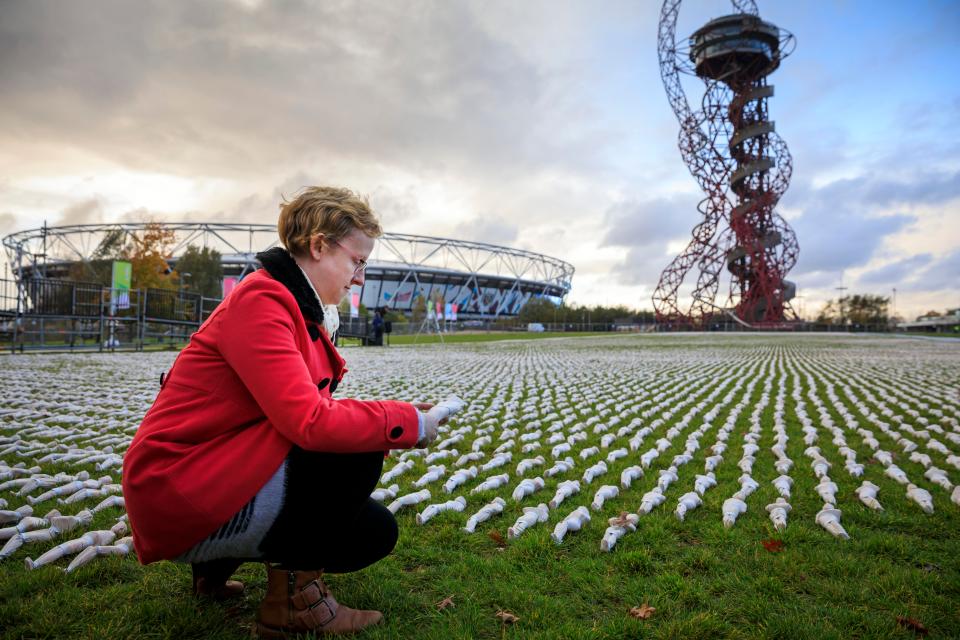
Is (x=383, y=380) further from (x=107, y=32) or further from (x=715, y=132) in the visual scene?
(x=715, y=132)

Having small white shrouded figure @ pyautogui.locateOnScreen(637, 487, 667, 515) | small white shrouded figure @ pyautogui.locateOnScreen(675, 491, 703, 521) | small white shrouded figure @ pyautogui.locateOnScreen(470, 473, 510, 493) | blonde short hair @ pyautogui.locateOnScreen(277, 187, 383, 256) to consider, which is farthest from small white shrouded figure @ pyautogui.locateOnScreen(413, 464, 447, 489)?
blonde short hair @ pyautogui.locateOnScreen(277, 187, 383, 256)

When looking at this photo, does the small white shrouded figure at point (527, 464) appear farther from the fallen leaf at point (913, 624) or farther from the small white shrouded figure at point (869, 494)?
the fallen leaf at point (913, 624)

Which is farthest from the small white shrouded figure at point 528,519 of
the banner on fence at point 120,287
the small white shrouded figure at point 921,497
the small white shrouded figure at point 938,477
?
the banner on fence at point 120,287

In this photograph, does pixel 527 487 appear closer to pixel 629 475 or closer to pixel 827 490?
pixel 629 475

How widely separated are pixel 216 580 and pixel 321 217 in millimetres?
1505

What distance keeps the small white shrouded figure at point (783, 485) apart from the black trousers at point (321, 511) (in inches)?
109

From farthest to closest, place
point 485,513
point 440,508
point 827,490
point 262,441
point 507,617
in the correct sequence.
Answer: point 827,490
point 440,508
point 485,513
point 507,617
point 262,441

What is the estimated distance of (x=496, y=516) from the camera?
3.21 metres

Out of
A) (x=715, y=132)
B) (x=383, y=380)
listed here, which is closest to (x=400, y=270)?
(x=715, y=132)

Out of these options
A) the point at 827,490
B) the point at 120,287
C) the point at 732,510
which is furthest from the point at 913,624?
the point at 120,287

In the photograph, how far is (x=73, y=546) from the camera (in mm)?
2592

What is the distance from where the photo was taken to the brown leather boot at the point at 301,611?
2.00m

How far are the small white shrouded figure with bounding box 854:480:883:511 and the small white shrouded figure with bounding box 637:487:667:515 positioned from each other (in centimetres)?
118

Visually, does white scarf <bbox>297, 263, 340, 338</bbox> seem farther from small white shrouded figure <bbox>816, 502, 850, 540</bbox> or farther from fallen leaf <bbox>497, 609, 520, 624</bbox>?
small white shrouded figure <bbox>816, 502, 850, 540</bbox>
